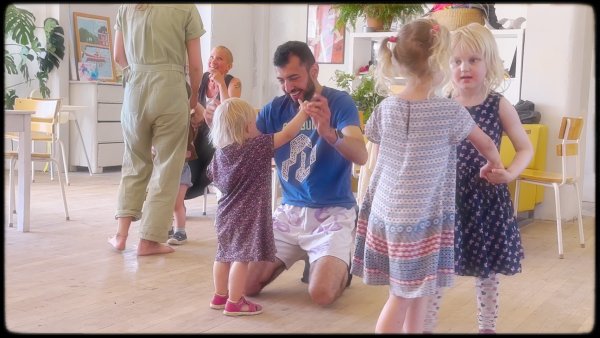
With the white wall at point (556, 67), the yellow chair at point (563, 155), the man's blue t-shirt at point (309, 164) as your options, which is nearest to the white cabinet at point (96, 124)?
the white wall at point (556, 67)

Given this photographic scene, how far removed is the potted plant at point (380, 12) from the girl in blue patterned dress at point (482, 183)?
9.54 ft

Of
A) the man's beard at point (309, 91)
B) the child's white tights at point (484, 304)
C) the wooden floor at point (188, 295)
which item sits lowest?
the wooden floor at point (188, 295)

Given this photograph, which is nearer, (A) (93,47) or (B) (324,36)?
(A) (93,47)

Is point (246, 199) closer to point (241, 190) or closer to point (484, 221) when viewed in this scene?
point (241, 190)

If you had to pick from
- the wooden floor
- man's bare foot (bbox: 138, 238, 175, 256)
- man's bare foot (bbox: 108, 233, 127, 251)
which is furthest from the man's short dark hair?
man's bare foot (bbox: 108, 233, 127, 251)

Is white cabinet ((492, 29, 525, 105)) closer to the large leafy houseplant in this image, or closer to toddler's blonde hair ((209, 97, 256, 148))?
toddler's blonde hair ((209, 97, 256, 148))

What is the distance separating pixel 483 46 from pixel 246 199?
2.97 ft

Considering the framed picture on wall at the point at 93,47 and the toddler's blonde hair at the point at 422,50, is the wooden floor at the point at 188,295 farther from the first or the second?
the framed picture on wall at the point at 93,47

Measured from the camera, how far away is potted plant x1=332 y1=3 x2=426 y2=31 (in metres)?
4.79

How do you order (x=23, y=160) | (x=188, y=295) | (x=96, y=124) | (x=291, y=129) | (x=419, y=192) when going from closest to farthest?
(x=419, y=192) < (x=291, y=129) < (x=188, y=295) < (x=23, y=160) < (x=96, y=124)

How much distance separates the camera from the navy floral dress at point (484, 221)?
193cm

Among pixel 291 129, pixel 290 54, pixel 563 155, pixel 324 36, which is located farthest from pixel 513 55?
pixel 291 129

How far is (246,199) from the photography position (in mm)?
2309

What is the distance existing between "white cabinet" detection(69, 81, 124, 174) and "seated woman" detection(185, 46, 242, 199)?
3198mm
